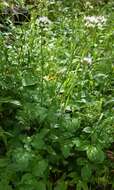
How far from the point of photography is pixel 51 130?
7.06 feet

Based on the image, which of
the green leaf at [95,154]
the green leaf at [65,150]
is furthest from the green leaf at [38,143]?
the green leaf at [95,154]

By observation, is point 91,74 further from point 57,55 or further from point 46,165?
point 46,165

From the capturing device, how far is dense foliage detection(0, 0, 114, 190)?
2004mm

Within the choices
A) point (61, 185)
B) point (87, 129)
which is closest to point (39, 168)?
point (61, 185)

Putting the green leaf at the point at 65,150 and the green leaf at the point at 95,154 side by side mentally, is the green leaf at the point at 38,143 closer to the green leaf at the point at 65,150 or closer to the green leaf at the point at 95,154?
the green leaf at the point at 65,150

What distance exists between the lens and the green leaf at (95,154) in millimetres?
2008

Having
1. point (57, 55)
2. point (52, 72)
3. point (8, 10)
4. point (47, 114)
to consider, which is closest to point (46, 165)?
point (47, 114)

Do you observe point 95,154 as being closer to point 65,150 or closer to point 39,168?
point 65,150

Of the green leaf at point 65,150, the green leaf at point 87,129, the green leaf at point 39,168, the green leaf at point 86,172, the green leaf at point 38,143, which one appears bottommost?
the green leaf at point 86,172

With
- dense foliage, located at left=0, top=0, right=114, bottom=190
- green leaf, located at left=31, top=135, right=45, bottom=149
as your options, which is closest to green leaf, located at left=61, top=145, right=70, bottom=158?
dense foliage, located at left=0, top=0, right=114, bottom=190

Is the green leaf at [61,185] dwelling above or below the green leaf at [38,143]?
below

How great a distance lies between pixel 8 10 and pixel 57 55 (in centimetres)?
61

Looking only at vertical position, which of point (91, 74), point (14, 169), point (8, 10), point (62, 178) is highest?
point (8, 10)

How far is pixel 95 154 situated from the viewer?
2018 mm
